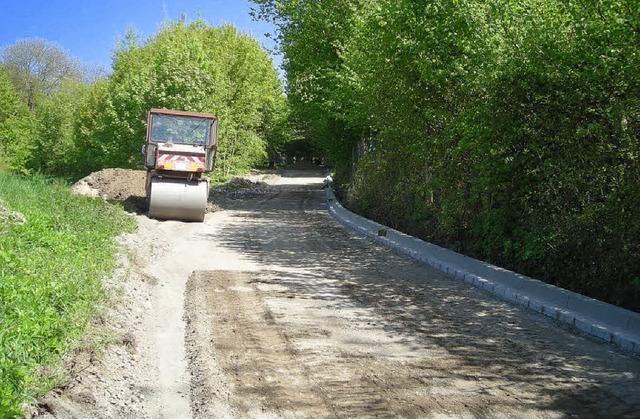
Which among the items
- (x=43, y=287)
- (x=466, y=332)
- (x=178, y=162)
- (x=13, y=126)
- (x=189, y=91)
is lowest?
(x=466, y=332)

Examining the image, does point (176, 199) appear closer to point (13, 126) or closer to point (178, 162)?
point (178, 162)

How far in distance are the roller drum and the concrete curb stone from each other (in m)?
6.30

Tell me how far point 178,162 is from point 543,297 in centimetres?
1125

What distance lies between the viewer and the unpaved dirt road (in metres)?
4.66

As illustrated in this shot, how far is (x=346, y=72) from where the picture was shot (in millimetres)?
21359

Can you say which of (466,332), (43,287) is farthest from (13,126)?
(466,332)

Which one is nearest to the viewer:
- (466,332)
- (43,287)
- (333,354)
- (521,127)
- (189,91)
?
(333,354)

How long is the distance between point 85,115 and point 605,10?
151 ft

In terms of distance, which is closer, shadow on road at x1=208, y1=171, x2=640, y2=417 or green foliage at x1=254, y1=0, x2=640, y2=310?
shadow on road at x1=208, y1=171, x2=640, y2=417

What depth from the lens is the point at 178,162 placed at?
1673 cm

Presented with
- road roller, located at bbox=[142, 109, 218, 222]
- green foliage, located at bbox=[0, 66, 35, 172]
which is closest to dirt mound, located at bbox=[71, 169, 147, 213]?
road roller, located at bbox=[142, 109, 218, 222]

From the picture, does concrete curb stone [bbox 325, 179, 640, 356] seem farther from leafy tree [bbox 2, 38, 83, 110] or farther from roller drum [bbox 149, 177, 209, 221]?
leafy tree [bbox 2, 38, 83, 110]

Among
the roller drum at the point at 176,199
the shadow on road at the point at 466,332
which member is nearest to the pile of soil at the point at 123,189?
the roller drum at the point at 176,199

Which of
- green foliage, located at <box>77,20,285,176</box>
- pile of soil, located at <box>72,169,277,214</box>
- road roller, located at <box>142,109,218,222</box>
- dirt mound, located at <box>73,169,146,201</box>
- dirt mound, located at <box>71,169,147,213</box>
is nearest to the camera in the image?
road roller, located at <box>142,109,218,222</box>
